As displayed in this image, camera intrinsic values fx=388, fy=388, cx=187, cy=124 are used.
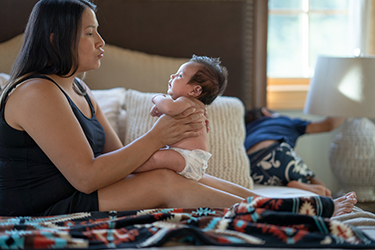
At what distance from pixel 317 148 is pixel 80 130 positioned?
2.06 m

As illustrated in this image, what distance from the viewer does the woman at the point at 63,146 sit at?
47.1 inches

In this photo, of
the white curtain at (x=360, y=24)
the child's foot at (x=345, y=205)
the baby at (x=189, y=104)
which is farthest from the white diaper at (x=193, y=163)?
the white curtain at (x=360, y=24)

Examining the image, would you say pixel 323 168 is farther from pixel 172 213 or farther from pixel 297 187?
pixel 172 213

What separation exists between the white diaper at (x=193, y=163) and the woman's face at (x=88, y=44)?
1.40ft

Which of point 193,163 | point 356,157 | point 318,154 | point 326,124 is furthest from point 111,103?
point 318,154

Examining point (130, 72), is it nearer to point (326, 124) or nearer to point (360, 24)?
point (326, 124)

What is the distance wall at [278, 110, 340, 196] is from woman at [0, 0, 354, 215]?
152 centimetres

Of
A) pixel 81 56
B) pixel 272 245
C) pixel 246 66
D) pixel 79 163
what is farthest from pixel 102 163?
pixel 246 66

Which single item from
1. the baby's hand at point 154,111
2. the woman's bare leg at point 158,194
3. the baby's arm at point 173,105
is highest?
the baby's arm at point 173,105

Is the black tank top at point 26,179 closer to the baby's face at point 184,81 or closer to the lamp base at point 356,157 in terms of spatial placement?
the baby's face at point 184,81

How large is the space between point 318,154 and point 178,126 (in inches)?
70.2

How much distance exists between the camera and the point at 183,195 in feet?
4.30

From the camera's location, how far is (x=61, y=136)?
3.89 ft

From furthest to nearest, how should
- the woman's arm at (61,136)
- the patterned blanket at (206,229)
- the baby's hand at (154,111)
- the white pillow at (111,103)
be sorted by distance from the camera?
the white pillow at (111,103)
the baby's hand at (154,111)
the woman's arm at (61,136)
the patterned blanket at (206,229)
